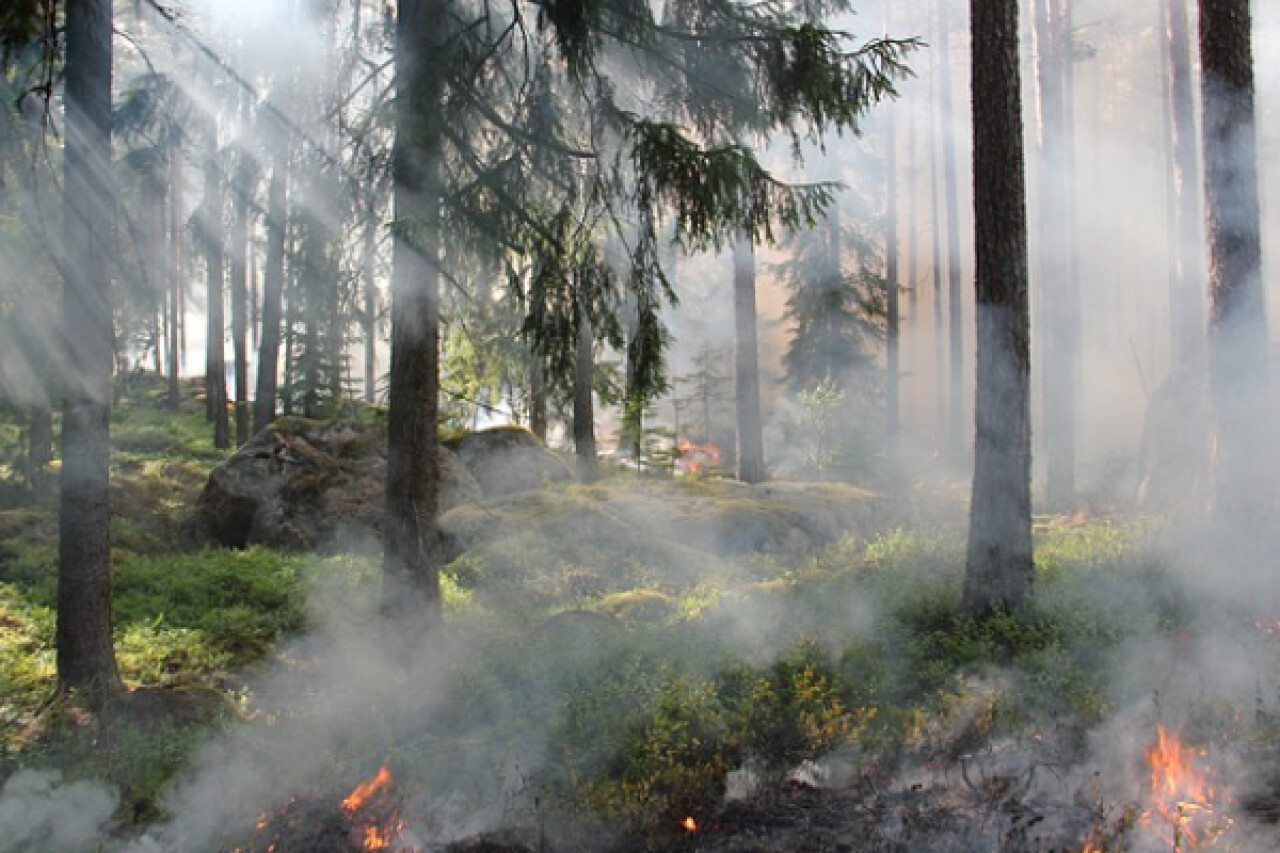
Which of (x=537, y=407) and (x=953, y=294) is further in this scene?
(x=953, y=294)

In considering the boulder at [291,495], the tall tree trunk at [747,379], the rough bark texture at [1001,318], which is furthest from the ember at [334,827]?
the tall tree trunk at [747,379]

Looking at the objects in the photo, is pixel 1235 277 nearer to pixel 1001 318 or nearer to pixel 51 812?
pixel 1001 318

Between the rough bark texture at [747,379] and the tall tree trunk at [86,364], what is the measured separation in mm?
12572

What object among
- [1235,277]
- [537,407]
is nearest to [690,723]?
[1235,277]

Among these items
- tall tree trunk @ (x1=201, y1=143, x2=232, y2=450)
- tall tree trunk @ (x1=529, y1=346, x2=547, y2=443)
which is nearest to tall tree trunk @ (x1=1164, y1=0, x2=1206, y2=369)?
tall tree trunk @ (x1=529, y1=346, x2=547, y2=443)

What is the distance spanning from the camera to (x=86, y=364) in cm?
679

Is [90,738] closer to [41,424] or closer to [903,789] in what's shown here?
[903,789]

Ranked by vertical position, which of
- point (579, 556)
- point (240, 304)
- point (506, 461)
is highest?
point (240, 304)

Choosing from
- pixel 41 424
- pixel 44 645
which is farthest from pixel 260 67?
pixel 44 645

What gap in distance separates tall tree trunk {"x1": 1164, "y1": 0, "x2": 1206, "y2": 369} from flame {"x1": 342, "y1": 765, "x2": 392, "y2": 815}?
1760cm

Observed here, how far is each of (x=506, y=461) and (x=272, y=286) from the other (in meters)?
6.89

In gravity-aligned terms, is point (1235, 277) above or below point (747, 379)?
above

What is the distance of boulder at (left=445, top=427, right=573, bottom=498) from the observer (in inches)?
597

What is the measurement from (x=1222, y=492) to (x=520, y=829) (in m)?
8.00
